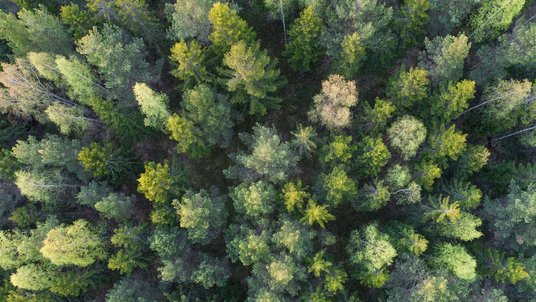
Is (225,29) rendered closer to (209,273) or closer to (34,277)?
(209,273)

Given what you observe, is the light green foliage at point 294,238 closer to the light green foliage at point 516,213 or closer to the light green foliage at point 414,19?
the light green foliage at point 516,213

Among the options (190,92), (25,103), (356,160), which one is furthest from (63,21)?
(356,160)

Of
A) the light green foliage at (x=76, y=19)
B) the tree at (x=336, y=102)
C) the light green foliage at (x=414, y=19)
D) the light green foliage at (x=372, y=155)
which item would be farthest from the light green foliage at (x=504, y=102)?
the light green foliage at (x=76, y=19)

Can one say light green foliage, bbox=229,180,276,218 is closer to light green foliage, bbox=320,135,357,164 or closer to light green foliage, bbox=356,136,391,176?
light green foliage, bbox=320,135,357,164

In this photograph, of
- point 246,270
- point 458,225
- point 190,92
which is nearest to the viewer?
point 458,225

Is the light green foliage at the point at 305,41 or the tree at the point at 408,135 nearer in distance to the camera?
the tree at the point at 408,135

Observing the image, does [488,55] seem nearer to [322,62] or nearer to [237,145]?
[322,62]

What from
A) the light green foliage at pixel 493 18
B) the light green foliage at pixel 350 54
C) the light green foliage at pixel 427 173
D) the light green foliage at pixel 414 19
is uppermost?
the light green foliage at pixel 414 19

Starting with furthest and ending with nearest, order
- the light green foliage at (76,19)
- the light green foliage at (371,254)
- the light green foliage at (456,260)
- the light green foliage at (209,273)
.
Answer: the light green foliage at (76,19) < the light green foliage at (209,273) < the light green foliage at (371,254) < the light green foliage at (456,260)
